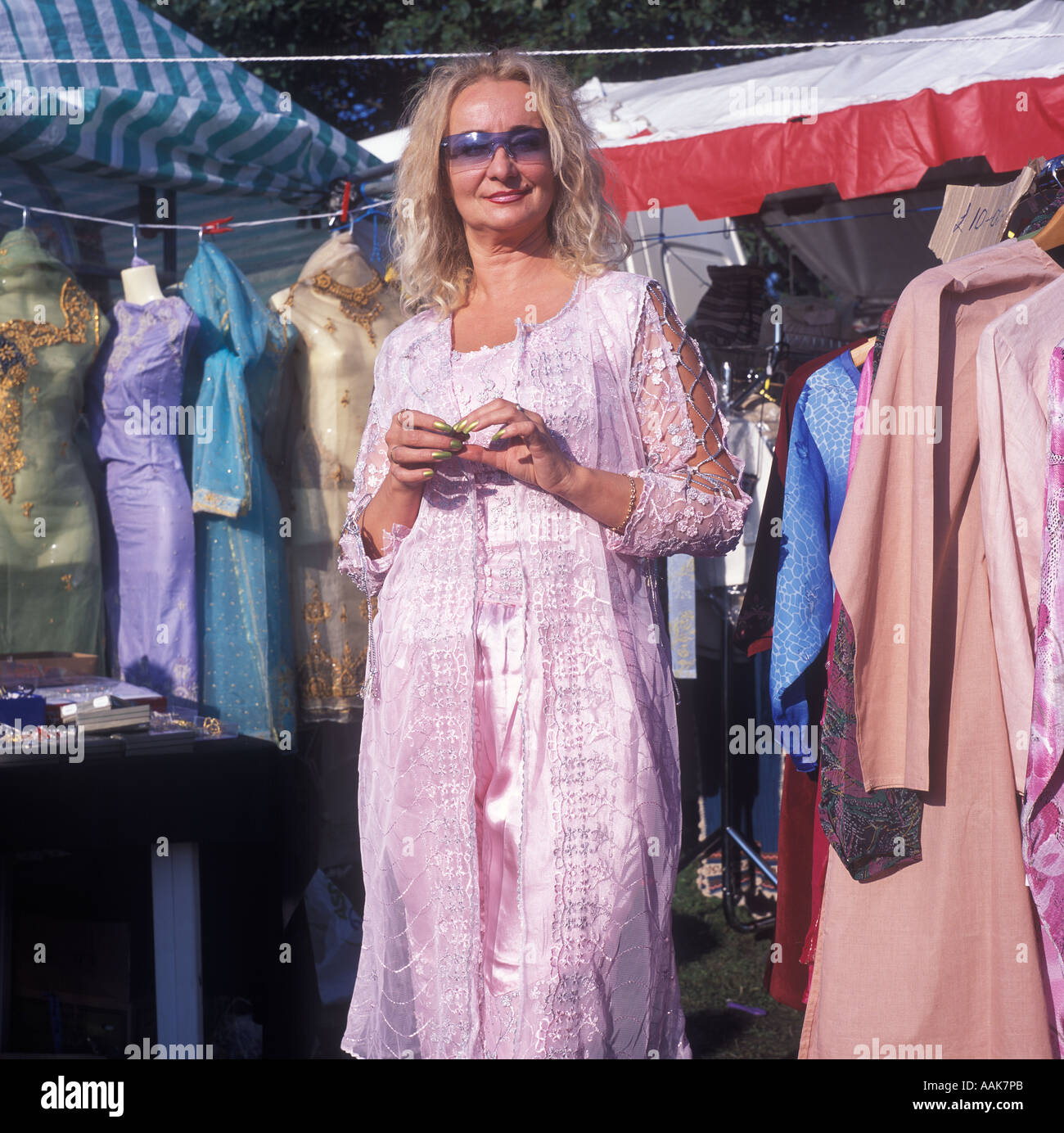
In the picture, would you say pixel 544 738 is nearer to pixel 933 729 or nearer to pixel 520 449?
pixel 520 449

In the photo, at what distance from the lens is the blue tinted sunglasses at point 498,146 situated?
6.38 ft

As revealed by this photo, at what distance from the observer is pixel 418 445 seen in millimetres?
1735

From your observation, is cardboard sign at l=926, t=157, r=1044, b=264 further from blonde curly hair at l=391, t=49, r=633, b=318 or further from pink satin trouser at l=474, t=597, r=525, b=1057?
pink satin trouser at l=474, t=597, r=525, b=1057

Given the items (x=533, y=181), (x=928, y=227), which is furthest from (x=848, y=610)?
(x=928, y=227)

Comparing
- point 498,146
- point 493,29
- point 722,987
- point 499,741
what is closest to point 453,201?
point 498,146

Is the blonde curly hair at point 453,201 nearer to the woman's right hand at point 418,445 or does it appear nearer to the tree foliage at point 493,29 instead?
the woman's right hand at point 418,445

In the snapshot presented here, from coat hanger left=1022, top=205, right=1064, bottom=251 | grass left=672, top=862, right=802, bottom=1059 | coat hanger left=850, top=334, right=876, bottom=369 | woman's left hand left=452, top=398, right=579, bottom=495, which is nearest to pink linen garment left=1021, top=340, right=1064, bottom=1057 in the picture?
coat hanger left=1022, top=205, right=1064, bottom=251

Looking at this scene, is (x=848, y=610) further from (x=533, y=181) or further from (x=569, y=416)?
(x=533, y=181)

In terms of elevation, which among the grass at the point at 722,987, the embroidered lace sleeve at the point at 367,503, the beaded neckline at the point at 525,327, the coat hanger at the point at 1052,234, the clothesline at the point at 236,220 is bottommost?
the grass at the point at 722,987

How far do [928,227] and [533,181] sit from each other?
3591 millimetres

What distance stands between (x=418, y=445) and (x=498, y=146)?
1.84 ft

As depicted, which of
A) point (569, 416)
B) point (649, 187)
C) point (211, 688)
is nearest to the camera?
point (569, 416)

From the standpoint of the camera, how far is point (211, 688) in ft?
12.6

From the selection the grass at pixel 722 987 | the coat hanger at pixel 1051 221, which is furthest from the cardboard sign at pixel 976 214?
the grass at pixel 722 987
